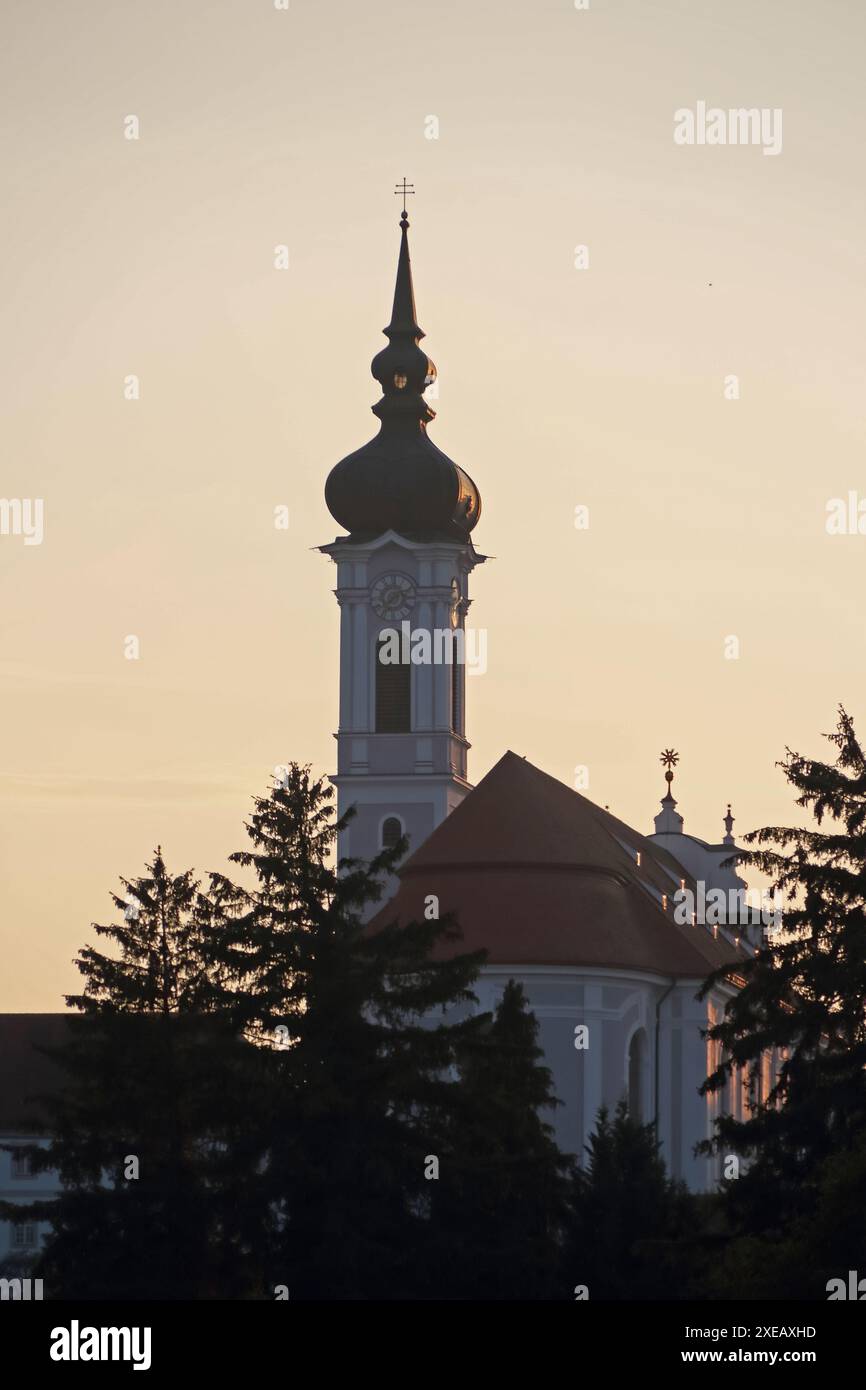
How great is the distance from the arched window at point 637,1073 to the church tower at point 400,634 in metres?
16.4

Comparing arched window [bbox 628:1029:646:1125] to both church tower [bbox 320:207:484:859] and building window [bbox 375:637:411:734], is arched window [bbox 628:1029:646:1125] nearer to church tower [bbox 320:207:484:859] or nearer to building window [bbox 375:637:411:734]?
church tower [bbox 320:207:484:859]

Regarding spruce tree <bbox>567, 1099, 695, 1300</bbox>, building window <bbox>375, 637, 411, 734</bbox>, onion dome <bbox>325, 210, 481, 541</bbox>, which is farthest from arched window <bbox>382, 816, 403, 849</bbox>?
spruce tree <bbox>567, 1099, 695, 1300</bbox>

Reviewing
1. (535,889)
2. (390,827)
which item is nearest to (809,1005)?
(535,889)

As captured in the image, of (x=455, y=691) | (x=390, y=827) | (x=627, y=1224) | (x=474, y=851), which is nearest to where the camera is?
(x=627, y=1224)

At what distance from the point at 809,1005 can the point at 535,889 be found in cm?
2383

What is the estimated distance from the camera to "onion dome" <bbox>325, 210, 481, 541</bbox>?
77625mm

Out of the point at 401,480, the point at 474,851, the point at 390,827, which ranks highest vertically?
the point at 401,480

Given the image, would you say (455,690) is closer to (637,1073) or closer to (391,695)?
(391,695)

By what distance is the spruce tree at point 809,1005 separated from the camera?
113ft

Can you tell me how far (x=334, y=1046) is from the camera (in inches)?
1356
